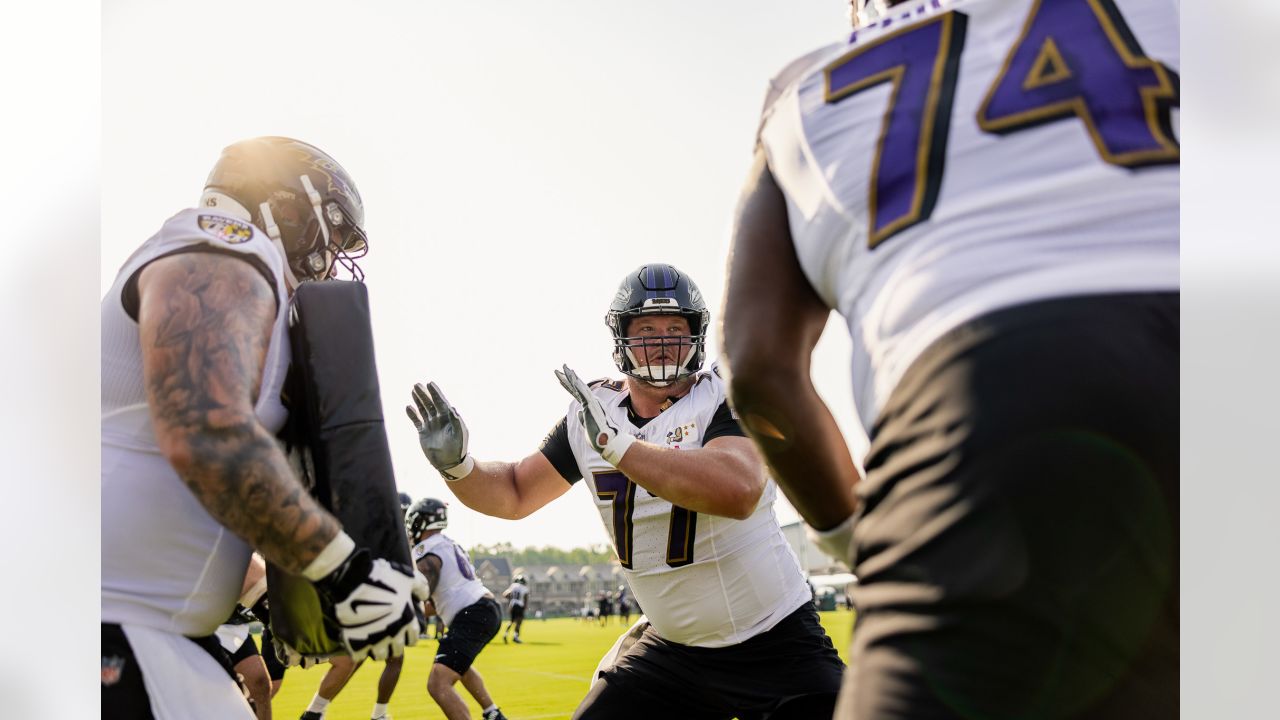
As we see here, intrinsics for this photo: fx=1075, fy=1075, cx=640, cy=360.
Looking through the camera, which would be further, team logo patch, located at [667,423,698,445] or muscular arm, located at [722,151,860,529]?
team logo patch, located at [667,423,698,445]

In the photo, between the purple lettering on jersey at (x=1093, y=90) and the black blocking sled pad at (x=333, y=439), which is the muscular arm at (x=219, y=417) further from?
the purple lettering on jersey at (x=1093, y=90)

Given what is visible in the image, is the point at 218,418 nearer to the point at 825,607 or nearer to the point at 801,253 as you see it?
the point at 801,253

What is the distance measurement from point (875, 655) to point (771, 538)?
2.13 m

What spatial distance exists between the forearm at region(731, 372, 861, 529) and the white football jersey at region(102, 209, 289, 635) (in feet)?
2.89

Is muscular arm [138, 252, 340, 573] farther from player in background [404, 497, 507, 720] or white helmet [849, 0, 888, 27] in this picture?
player in background [404, 497, 507, 720]

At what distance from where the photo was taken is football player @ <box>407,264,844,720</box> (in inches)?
113

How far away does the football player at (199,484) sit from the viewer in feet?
5.43

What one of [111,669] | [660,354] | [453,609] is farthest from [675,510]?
[453,609]

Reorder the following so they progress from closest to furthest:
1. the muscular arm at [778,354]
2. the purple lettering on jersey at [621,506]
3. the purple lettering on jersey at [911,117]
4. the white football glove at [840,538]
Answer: the purple lettering on jersey at [911,117]
the muscular arm at [778,354]
the white football glove at [840,538]
the purple lettering on jersey at [621,506]

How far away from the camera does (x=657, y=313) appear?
3490 millimetres

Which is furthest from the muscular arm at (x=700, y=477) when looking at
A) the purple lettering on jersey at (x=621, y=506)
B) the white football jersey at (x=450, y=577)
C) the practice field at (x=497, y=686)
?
the practice field at (x=497, y=686)

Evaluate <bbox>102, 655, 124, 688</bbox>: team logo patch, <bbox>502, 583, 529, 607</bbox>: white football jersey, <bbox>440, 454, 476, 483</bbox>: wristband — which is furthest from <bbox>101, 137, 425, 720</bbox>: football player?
<bbox>502, 583, 529, 607</bbox>: white football jersey

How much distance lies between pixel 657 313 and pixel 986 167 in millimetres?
2424

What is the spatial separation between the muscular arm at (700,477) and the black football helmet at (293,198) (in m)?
1.00
